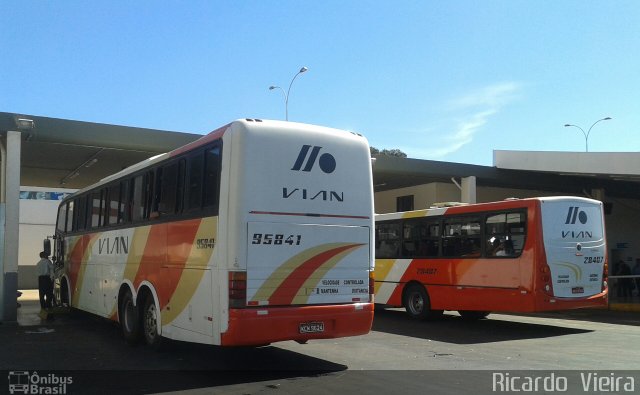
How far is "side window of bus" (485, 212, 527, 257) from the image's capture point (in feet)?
41.9

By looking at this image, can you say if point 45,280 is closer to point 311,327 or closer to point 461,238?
point 311,327

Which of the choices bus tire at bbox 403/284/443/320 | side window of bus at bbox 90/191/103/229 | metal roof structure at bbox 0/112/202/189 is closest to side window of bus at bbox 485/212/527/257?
bus tire at bbox 403/284/443/320

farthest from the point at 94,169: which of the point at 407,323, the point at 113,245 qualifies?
the point at 407,323

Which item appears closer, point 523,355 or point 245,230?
point 245,230

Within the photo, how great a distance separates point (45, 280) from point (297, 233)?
9845mm

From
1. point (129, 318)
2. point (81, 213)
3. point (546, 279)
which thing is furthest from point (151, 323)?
point (546, 279)

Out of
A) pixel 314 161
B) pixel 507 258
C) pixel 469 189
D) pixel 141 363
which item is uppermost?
pixel 469 189

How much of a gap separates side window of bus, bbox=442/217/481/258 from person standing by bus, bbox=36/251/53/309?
10317 millimetres

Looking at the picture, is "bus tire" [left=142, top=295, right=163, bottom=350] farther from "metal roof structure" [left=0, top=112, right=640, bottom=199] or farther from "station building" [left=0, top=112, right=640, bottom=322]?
"metal roof structure" [left=0, top=112, right=640, bottom=199]

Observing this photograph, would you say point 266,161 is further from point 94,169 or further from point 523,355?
point 94,169

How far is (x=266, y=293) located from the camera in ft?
25.6

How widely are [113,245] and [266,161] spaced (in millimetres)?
5313

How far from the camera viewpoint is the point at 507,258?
1298 cm

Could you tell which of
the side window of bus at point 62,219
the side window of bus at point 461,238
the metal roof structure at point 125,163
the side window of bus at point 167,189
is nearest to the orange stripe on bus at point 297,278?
the side window of bus at point 167,189
